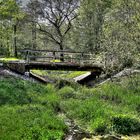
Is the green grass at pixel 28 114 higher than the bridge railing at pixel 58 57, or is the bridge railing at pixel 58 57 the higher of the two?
the bridge railing at pixel 58 57

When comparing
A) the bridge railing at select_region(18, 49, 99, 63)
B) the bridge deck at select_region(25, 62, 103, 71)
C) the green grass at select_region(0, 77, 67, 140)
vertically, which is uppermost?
the bridge railing at select_region(18, 49, 99, 63)

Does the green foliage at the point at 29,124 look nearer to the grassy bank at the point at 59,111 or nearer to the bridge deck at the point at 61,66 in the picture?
the grassy bank at the point at 59,111

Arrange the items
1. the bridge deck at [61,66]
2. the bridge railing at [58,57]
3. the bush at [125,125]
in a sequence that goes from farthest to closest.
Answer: the bridge railing at [58,57] < the bridge deck at [61,66] < the bush at [125,125]

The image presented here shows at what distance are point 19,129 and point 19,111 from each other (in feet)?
11.7

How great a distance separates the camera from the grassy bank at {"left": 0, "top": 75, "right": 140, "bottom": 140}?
59.3 ft

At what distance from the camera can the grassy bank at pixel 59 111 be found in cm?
1808

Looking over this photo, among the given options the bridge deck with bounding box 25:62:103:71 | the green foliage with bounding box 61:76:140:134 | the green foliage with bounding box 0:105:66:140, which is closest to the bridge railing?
the bridge deck with bounding box 25:62:103:71

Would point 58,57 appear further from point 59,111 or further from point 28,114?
point 28,114

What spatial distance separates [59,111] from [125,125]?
546 centimetres

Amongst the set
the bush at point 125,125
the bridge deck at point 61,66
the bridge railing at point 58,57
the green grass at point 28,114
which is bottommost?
the bush at point 125,125

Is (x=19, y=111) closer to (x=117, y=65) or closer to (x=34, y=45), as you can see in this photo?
(x=117, y=65)

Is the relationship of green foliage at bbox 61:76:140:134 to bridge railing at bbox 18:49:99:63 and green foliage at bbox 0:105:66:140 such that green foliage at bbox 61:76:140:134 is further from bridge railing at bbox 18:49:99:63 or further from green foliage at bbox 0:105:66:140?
bridge railing at bbox 18:49:99:63

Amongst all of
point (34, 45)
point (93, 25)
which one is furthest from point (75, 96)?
point (34, 45)

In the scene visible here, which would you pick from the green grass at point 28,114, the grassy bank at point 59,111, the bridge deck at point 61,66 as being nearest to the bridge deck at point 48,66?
the bridge deck at point 61,66
